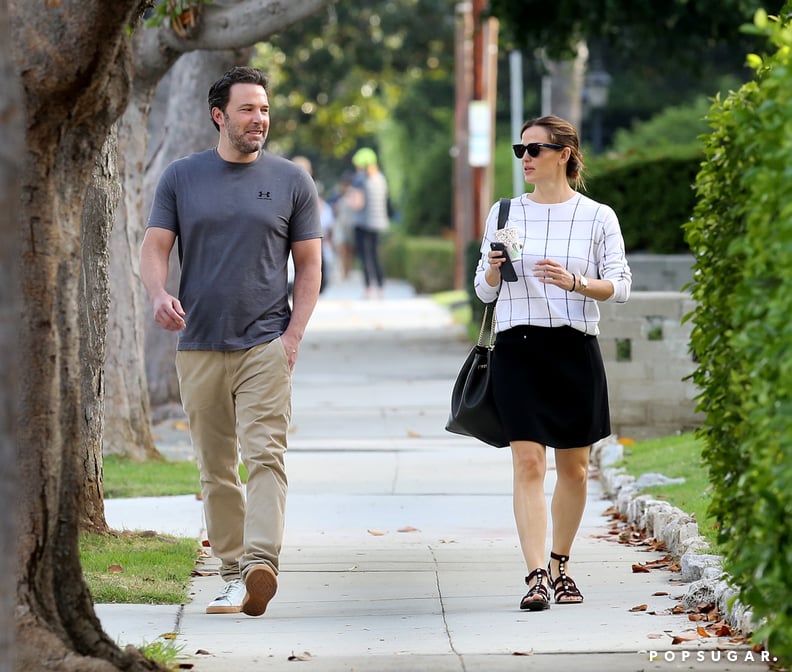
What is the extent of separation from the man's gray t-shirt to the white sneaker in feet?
3.17

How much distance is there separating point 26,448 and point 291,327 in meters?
1.77

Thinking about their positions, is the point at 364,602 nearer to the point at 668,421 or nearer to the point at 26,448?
the point at 26,448

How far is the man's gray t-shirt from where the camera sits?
21.0ft

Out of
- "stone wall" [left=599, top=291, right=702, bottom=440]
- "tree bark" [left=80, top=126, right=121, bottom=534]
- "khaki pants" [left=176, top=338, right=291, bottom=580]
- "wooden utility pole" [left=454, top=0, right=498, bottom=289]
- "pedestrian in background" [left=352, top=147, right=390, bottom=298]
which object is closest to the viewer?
"khaki pants" [left=176, top=338, right=291, bottom=580]

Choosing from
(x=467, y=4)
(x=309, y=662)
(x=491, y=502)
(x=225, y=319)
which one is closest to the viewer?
(x=309, y=662)

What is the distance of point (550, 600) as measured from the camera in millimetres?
6695

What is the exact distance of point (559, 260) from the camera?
→ 655 centimetres

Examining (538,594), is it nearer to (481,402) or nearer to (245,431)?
(481,402)

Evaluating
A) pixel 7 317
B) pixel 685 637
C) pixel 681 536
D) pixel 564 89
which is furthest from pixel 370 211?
pixel 7 317

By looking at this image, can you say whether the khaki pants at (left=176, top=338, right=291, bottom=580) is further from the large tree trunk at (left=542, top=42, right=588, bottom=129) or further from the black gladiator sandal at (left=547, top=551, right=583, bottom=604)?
the large tree trunk at (left=542, top=42, right=588, bottom=129)


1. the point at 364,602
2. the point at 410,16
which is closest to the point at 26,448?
the point at 364,602

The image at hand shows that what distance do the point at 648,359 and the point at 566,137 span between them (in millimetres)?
5141

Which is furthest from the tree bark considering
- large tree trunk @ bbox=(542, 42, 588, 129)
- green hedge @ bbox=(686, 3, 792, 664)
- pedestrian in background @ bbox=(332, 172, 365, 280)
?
pedestrian in background @ bbox=(332, 172, 365, 280)

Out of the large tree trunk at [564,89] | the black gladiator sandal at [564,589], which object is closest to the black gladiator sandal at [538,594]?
the black gladiator sandal at [564,589]
